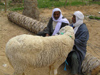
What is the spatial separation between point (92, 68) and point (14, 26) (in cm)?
487

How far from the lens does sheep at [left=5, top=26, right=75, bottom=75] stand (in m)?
1.81

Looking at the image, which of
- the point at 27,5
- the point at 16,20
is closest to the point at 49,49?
the point at 16,20

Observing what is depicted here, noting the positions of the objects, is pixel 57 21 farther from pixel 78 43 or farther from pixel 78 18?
pixel 78 43

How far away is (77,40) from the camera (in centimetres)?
267

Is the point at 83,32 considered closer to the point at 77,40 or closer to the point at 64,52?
the point at 77,40

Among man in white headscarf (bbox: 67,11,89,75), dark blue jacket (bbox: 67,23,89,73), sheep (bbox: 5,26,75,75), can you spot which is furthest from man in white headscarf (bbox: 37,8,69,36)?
sheep (bbox: 5,26,75,75)

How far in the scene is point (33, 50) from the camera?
6.03 feet

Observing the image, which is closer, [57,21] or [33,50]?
[33,50]

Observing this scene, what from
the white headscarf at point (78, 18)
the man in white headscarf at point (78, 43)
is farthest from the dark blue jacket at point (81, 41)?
the white headscarf at point (78, 18)

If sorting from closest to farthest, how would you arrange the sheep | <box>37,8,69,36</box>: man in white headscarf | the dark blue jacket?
the sheep < the dark blue jacket < <box>37,8,69,36</box>: man in white headscarf

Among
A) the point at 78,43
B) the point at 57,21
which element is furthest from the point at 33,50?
the point at 57,21

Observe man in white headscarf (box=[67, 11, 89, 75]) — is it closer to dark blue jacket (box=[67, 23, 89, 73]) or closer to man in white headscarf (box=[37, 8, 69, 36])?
dark blue jacket (box=[67, 23, 89, 73])

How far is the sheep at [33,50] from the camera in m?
1.81

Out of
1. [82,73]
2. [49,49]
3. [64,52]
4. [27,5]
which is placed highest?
[27,5]
